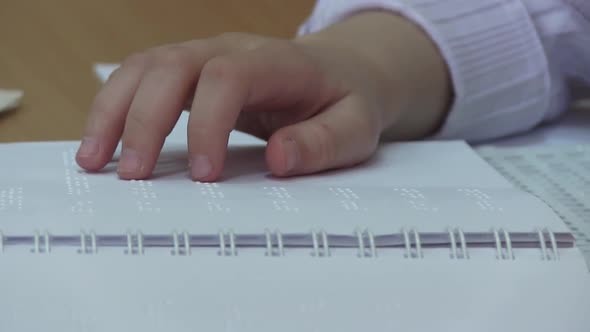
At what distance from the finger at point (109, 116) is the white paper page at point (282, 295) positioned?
0.14m

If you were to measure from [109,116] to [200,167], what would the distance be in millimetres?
71

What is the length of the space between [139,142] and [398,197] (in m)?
0.15

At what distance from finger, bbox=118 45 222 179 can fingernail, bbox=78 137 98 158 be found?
0.06 feet

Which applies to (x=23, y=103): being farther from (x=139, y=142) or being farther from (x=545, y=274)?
(x=545, y=274)

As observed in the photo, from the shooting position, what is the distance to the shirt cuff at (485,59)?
26.1 inches

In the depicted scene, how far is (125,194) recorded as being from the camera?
0.38 meters

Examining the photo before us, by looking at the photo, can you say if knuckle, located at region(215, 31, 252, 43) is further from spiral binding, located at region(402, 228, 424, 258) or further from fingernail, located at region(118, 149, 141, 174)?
spiral binding, located at region(402, 228, 424, 258)

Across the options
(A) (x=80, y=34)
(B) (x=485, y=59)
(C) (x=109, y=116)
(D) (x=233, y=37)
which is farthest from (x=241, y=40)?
(A) (x=80, y=34)

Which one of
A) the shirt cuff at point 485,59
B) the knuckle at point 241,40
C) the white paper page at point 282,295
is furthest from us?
the shirt cuff at point 485,59

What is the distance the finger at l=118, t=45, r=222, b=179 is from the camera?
0.44 m

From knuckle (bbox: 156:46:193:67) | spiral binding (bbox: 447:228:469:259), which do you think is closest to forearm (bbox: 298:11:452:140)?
knuckle (bbox: 156:46:193:67)

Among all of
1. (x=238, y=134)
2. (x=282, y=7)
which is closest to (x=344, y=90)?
(x=238, y=134)

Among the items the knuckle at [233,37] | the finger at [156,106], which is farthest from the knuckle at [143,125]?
the knuckle at [233,37]

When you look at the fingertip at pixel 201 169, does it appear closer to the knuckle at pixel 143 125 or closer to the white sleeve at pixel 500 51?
Answer: the knuckle at pixel 143 125
